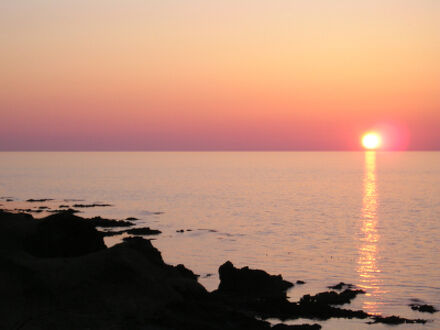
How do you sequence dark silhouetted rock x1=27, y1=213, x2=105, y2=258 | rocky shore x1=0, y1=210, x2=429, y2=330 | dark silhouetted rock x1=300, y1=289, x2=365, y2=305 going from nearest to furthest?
rocky shore x1=0, y1=210, x2=429, y2=330
dark silhouetted rock x1=300, y1=289, x2=365, y2=305
dark silhouetted rock x1=27, y1=213, x2=105, y2=258

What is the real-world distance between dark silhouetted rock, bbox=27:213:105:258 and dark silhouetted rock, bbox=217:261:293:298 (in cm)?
865

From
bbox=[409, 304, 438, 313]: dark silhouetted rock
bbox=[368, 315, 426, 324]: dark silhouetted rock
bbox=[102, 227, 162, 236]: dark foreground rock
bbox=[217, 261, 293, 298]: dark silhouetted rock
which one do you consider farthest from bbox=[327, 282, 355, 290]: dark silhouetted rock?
bbox=[102, 227, 162, 236]: dark foreground rock

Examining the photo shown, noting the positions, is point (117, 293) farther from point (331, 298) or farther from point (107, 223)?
point (107, 223)

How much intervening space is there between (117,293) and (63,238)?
894 cm

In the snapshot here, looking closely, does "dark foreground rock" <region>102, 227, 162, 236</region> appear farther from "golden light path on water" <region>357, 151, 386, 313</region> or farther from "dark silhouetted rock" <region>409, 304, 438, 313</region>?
"dark silhouetted rock" <region>409, 304, 438, 313</region>

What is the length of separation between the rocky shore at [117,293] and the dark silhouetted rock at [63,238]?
0.06 metres

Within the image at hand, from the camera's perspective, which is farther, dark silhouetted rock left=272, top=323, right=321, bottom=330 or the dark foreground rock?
the dark foreground rock

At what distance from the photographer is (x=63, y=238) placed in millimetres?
35312

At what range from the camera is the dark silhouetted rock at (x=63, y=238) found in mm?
35188

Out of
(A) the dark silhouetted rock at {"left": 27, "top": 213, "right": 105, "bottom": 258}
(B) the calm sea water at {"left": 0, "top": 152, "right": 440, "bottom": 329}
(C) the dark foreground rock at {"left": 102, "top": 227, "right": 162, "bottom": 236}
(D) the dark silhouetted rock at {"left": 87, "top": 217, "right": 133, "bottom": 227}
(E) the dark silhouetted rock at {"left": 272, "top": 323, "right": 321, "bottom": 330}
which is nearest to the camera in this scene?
(E) the dark silhouetted rock at {"left": 272, "top": 323, "right": 321, "bottom": 330}

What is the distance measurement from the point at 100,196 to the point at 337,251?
79.5 m

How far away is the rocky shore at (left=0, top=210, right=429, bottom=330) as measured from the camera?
85.8ft

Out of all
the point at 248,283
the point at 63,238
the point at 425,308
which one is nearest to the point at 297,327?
the point at 248,283

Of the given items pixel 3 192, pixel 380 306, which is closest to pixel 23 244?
pixel 380 306
